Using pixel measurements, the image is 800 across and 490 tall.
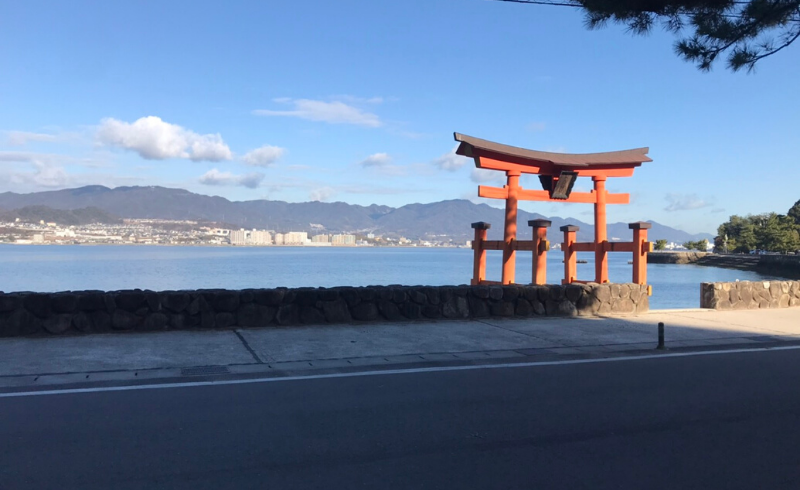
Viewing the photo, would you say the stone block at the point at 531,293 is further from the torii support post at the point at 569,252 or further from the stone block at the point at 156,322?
the torii support post at the point at 569,252

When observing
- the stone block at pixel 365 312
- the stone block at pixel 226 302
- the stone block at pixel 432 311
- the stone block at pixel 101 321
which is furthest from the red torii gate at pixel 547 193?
the stone block at pixel 101 321

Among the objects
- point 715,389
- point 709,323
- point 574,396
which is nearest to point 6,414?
point 574,396

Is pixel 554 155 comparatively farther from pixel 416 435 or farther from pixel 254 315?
pixel 416 435

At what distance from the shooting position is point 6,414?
6344mm

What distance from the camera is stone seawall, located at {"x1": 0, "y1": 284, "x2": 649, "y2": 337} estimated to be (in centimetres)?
1048

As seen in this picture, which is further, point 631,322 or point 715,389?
point 631,322

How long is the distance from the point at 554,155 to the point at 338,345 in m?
12.3

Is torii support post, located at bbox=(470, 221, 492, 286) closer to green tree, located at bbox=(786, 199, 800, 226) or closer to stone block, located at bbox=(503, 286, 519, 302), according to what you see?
stone block, located at bbox=(503, 286, 519, 302)

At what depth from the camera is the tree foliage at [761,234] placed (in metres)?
89.0

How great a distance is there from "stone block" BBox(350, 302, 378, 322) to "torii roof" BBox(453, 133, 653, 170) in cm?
714

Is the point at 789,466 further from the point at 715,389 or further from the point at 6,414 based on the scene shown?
the point at 6,414

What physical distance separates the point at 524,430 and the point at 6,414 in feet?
16.1

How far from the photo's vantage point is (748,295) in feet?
57.7

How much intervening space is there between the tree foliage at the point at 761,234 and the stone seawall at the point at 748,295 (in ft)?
264
